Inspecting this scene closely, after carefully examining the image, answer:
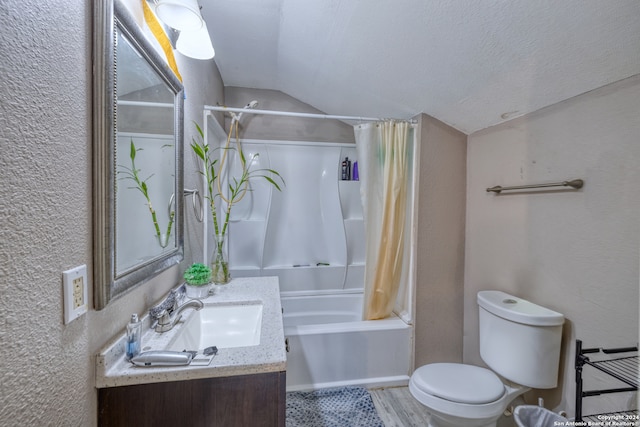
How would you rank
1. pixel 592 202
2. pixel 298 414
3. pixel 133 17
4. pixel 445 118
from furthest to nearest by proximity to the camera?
pixel 445 118 → pixel 298 414 → pixel 592 202 → pixel 133 17

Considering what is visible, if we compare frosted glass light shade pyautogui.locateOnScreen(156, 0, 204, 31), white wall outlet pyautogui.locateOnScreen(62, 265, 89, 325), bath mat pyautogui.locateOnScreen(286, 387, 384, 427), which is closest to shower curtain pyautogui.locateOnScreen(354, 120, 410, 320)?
bath mat pyautogui.locateOnScreen(286, 387, 384, 427)

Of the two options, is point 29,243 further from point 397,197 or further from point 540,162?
point 540,162

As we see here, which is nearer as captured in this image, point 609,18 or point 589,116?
point 609,18

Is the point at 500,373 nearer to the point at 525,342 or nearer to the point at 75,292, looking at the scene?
the point at 525,342

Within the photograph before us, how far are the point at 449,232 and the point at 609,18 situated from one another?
136 cm

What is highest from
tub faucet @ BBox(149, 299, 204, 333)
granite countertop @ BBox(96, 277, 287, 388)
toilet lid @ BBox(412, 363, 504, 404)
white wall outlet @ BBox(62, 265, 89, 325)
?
white wall outlet @ BBox(62, 265, 89, 325)

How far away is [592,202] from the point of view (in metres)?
1.27

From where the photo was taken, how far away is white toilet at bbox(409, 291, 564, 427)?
1297mm

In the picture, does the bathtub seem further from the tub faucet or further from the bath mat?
the tub faucet

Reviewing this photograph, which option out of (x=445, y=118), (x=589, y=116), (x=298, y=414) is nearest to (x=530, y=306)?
(x=589, y=116)

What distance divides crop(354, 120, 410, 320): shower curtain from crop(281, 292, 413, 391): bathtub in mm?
170

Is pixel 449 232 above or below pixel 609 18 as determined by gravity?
below

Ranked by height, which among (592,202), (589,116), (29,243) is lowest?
(29,243)

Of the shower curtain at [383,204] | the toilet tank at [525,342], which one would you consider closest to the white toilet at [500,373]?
the toilet tank at [525,342]
